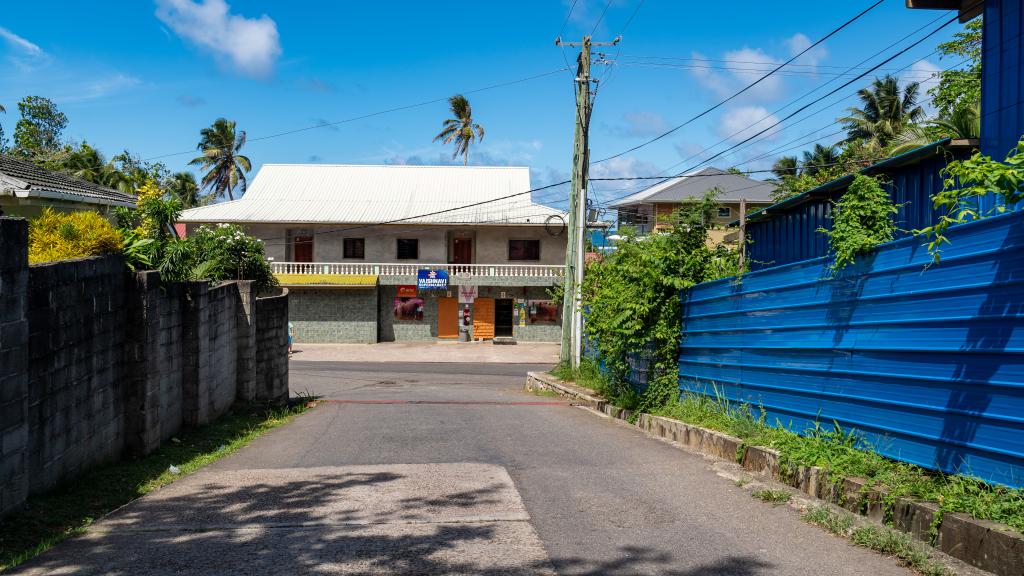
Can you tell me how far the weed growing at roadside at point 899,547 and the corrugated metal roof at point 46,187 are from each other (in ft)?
42.4

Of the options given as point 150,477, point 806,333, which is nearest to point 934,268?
point 806,333

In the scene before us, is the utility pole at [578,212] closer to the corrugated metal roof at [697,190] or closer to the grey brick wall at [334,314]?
the grey brick wall at [334,314]

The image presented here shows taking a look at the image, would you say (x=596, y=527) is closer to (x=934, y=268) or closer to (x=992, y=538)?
(x=992, y=538)

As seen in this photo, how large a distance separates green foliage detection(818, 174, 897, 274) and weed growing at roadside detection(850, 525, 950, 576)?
2.58 metres

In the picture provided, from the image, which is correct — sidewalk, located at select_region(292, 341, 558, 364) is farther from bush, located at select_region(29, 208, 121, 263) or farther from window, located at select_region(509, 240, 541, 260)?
bush, located at select_region(29, 208, 121, 263)

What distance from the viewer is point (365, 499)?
704cm

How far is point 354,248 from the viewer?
4147 centimetres

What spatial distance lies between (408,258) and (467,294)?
380cm

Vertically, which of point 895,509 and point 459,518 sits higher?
point 895,509

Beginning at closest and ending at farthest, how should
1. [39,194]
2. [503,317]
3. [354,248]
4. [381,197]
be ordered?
[39,194] → [503,317] → [354,248] → [381,197]

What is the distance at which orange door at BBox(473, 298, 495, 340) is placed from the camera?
41.0 meters

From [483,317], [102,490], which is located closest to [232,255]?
[102,490]

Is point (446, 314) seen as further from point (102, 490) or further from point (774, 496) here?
point (774, 496)

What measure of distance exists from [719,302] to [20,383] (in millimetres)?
8122
